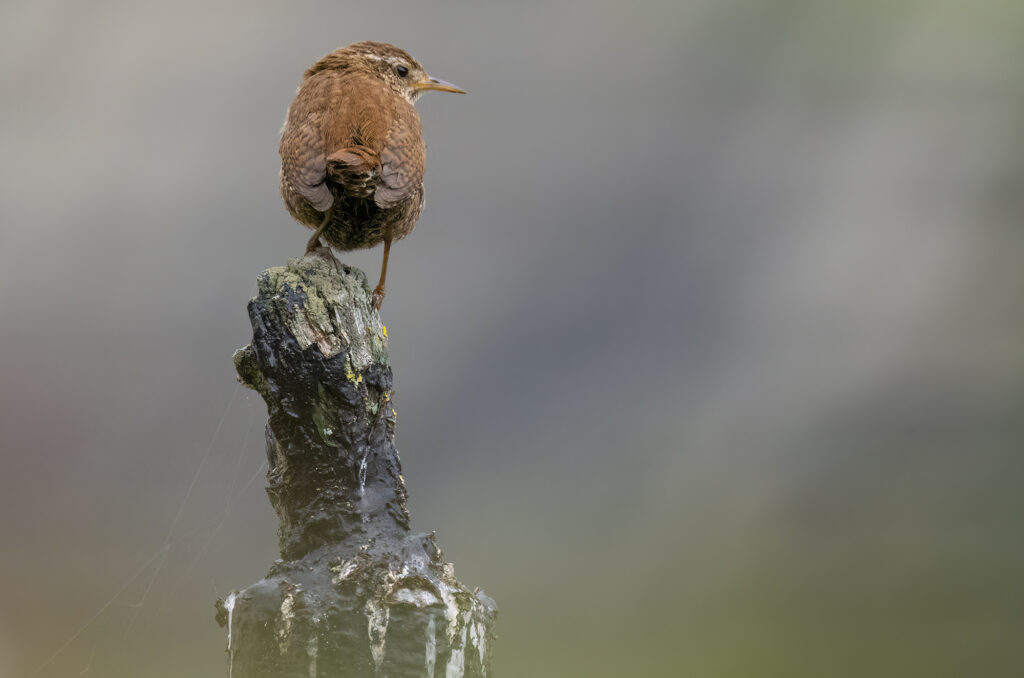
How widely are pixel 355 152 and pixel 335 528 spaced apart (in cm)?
156

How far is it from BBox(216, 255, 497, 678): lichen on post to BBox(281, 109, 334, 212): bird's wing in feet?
0.91

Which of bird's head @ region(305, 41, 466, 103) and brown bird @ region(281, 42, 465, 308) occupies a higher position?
bird's head @ region(305, 41, 466, 103)

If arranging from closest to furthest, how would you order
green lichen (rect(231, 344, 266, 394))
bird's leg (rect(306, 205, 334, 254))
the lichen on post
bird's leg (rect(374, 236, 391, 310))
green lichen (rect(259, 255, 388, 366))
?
1. the lichen on post
2. green lichen (rect(259, 255, 388, 366))
3. green lichen (rect(231, 344, 266, 394))
4. bird's leg (rect(306, 205, 334, 254))
5. bird's leg (rect(374, 236, 391, 310))

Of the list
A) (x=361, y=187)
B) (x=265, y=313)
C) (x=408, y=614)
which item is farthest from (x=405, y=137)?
(x=408, y=614)

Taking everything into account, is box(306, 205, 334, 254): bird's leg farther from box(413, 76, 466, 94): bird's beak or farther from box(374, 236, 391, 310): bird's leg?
box(413, 76, 466, 94): bird's beak

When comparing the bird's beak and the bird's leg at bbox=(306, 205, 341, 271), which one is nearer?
the bird's leg at bbox=(306, 205, 341, 271)

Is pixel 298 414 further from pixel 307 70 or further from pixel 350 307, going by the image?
pixel 307 70

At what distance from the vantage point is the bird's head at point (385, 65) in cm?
468

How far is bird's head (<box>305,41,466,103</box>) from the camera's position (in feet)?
15.3

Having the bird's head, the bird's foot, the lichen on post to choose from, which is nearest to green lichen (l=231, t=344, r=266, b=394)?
the lichen on post

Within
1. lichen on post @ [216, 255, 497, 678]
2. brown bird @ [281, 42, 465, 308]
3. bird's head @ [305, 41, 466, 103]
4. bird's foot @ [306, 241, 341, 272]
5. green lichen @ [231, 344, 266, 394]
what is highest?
bird's head @ [305, 41, 466, 103]

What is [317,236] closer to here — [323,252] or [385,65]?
[323,252]

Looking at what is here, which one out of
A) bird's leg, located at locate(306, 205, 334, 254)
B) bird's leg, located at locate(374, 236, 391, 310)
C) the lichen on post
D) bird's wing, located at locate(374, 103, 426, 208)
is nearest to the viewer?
the lichen on post

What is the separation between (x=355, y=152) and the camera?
378cm
